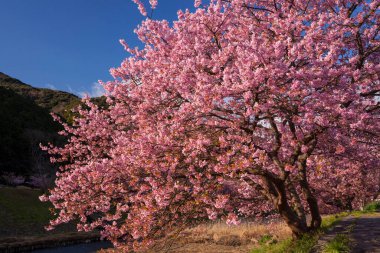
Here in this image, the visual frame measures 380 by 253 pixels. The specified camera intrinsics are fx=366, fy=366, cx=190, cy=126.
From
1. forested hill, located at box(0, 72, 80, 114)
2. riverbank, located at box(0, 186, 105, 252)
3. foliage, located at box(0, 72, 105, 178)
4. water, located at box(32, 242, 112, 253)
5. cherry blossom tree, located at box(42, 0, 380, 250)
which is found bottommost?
water, located at box(32, 242, 112, 253)

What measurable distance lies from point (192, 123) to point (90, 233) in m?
27.7

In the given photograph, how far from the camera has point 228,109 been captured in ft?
31.0

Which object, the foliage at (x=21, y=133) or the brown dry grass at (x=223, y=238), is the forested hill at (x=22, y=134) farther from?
the brown dry grass at (x=223, y=238)

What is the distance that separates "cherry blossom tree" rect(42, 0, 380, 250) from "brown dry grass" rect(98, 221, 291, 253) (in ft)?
19.5

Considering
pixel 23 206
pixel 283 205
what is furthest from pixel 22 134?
pixel 283 205

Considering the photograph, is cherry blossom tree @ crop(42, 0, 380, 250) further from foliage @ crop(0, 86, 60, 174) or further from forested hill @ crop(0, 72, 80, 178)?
foliage @ crop(0, 86, 60, 174)

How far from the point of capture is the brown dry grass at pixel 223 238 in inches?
711

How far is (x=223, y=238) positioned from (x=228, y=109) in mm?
12903

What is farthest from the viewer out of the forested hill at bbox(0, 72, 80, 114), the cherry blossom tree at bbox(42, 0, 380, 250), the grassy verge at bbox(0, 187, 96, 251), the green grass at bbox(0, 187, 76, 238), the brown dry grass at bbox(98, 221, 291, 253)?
the forested hill at bbox(0, 72, 80, 114)

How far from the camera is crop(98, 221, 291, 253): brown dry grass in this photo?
18.0 metres

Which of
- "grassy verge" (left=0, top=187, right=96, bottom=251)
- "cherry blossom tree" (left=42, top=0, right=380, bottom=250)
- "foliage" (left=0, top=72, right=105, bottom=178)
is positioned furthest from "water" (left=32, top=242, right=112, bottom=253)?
"foliage" (left=0, top=72, right=105, bottom=178)

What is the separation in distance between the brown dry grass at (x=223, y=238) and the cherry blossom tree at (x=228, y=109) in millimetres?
5940

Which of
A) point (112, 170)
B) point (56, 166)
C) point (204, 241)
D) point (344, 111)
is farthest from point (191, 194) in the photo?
point (56, 166)

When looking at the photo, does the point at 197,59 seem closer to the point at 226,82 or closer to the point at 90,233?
the point at 226,82
